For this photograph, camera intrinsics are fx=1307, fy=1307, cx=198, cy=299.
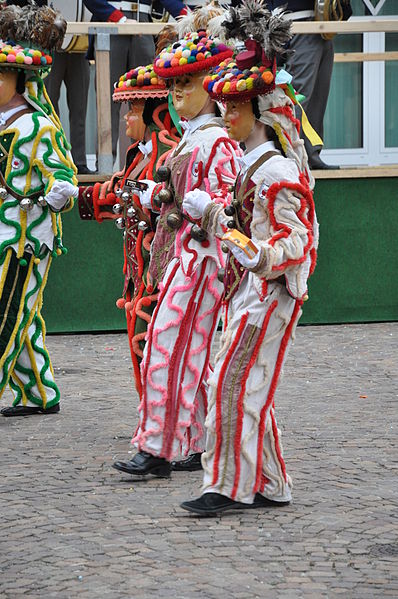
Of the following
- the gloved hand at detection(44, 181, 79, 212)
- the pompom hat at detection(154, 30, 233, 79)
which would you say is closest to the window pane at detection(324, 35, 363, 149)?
the gloved hand at detection(44, 181, 79, 212)

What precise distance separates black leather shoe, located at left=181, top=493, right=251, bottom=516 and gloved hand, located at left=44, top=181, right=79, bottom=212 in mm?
2481

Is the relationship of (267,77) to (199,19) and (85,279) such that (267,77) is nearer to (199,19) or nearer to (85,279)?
(199,19)

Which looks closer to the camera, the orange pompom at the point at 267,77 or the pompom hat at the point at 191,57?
the orange pompom at the point at 267,77

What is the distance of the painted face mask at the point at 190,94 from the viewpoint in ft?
21.0

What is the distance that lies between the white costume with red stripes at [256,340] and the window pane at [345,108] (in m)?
8.29

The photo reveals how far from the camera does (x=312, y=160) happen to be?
39.1 ft

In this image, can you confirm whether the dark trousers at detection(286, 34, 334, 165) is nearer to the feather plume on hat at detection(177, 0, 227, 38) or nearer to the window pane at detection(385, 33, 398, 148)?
the window pane at detection(385, 33, 398, 148)

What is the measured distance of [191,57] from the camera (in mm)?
6285

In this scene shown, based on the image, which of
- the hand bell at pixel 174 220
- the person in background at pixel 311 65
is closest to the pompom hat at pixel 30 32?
the hand bell at pixel 174 220

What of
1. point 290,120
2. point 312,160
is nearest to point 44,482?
point 290,120

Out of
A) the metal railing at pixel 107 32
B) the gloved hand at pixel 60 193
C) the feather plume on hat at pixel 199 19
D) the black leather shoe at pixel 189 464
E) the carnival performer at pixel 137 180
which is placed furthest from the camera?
the metal railing at pixel 107 32

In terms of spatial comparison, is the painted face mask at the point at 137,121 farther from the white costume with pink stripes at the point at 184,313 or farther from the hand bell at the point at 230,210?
the hand bell at the point at 230,210

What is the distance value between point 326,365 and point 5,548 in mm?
5046

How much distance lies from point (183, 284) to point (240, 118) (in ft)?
3.22
